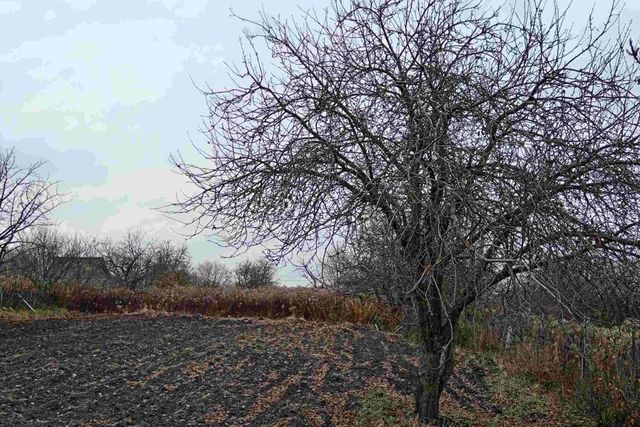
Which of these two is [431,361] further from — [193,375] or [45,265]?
[45,265]

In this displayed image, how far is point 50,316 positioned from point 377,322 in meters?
8.79

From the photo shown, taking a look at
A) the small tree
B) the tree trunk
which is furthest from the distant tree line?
the tree trunk

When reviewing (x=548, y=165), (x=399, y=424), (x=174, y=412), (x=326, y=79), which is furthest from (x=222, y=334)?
(x=548, y=165)

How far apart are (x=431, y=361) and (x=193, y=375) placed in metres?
3.84

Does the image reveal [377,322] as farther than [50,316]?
No

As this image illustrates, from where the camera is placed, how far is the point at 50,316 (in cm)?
1551

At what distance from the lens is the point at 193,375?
790 centimetres

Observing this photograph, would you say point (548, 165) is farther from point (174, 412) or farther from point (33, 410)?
point (33, 410)

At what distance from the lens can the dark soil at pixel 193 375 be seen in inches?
Result: 237

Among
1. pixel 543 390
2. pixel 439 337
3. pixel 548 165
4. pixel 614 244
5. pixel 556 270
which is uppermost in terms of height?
pixel 548 165

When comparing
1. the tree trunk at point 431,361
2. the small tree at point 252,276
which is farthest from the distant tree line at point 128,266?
the tree trunk at point 431,361

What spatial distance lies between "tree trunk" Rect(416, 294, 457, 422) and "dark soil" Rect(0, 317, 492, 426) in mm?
941

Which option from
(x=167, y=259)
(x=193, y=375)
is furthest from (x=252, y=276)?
(x=193, y=375)

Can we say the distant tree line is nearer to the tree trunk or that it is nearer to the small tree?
the small tree
